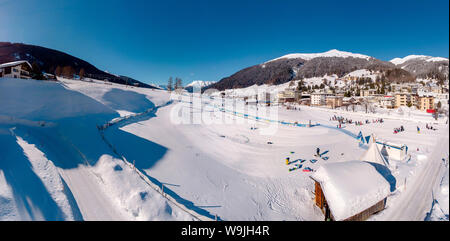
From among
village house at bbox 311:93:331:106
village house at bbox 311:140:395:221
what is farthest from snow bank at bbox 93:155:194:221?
village house at bbox 311:93:331:106

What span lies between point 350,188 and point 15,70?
112 ft

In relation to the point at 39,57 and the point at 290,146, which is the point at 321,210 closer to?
Answer: the point at 290,146

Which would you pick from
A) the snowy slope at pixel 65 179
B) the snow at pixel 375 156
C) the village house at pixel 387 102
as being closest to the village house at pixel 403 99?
the village house at pixel 387 102

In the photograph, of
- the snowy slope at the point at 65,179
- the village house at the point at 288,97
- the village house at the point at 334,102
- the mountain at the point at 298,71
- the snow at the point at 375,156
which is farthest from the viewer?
the mountain at the point at 298,71

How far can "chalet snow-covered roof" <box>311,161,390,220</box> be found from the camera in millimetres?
5762

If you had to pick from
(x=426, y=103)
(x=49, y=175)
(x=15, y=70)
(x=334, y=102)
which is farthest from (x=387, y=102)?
(x=15, y=70)

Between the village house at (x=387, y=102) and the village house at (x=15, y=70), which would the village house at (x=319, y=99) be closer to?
the village house at (x=387, y=102)

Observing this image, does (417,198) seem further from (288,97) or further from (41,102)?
(288,97)

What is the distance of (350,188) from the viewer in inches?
237

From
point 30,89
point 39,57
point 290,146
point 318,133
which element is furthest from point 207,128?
point 39,57

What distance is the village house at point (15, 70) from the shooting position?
17.8m

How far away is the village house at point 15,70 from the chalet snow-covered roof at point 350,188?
32.1m

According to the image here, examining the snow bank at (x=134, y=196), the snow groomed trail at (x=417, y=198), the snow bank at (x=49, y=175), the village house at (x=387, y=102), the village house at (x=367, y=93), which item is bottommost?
the snow groomed trail at (x=417, y=198)
